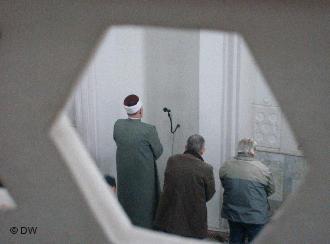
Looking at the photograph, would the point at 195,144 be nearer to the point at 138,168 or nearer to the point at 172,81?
the point at 138,168

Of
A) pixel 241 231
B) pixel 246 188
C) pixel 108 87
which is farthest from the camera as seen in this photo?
pixel 108 87

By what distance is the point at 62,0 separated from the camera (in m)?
0.75

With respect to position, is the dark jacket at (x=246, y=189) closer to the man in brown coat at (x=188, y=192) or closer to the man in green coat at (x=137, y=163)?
the man in brown coat at (x=188, y=192)

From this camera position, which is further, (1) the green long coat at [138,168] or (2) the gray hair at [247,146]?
(1) the green long coat at [138,168]

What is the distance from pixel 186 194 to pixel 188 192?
0.04 ft

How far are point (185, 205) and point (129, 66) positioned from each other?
2.51ft

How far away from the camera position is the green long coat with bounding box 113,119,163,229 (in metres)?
2.62

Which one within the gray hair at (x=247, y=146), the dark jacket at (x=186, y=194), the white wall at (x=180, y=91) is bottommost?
the dark jacket at (x=186, y=194)

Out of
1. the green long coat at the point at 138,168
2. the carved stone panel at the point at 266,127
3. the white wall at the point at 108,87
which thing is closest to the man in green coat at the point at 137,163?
the green long coat at the point at 138,168

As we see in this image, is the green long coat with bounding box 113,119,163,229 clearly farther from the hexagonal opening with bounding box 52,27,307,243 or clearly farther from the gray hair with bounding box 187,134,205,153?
the hexagonal opening with bounding box 52,27,307,243

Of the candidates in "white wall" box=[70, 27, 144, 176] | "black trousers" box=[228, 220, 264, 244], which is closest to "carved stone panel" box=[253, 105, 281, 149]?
"black trousers" box=[228, 220, 264, 244]

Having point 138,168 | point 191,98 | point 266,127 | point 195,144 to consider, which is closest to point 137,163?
point 138,168

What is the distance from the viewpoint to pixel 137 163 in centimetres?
263

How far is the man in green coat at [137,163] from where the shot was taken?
2615 mm
